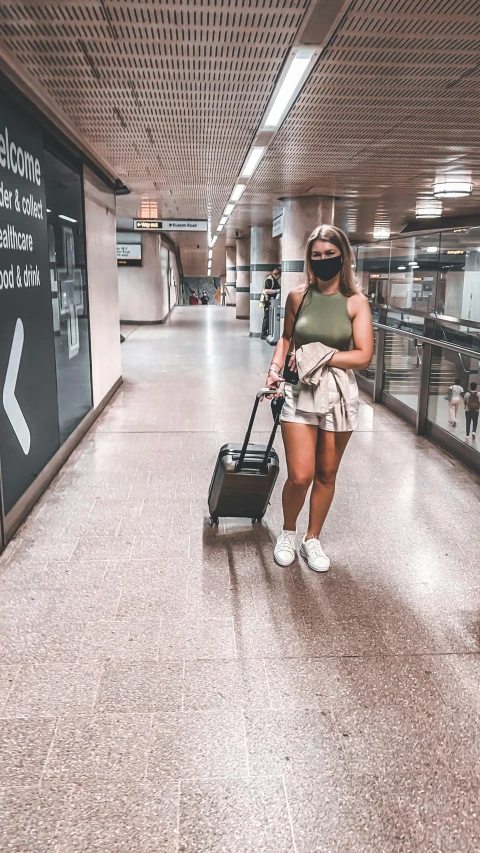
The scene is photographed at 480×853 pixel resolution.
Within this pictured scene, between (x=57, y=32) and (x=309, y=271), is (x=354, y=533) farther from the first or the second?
(x=57, y=32)

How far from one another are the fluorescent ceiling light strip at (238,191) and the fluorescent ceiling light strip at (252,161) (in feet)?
3.28

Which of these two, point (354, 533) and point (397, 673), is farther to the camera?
point (354, 533)

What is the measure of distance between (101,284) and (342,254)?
194 inches

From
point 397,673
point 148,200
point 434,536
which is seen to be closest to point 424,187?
point 148,200

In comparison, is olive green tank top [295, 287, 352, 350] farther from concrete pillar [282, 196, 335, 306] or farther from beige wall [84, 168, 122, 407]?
concrete pillar [282, 196, 335, 306]

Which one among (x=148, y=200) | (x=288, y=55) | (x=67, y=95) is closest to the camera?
(x=288, y=55)

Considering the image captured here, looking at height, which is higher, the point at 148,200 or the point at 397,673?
the point at 148,200

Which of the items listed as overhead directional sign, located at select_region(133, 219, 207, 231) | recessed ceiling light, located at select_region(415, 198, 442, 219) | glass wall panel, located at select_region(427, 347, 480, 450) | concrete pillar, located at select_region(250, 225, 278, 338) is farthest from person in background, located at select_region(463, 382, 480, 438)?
concrete pillar, located at select_region(250, 225, 278, 338)

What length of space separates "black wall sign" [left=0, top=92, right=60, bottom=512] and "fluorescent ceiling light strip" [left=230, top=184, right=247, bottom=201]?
4912mm

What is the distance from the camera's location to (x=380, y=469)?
16.4ft

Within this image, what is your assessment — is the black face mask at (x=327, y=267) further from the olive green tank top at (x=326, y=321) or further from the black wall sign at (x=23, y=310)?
the black wall sign at (x=23, y=310)

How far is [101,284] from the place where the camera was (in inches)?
284

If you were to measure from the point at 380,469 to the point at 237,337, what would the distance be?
443 inches

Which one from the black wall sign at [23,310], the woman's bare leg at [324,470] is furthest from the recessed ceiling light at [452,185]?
the woman's bare leg at [324,470]
